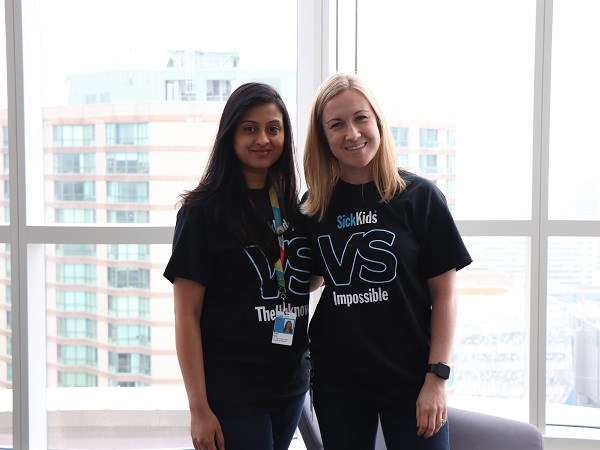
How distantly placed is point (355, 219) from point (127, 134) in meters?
1.49

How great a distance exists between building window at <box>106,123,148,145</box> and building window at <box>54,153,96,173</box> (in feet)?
0.40

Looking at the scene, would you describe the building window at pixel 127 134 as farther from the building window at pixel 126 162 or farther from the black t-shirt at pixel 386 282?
the black t-shirt at pixel 386 282

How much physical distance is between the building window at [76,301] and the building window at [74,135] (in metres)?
0.70

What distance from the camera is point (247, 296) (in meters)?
1.75

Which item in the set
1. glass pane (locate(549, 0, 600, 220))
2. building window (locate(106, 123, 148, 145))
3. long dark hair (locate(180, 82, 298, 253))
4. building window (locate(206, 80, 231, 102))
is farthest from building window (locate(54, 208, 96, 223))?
glass pane (locate(549, 0, 600, 220))

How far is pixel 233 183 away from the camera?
1793 mm

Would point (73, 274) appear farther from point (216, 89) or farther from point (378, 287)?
point (378, 287)

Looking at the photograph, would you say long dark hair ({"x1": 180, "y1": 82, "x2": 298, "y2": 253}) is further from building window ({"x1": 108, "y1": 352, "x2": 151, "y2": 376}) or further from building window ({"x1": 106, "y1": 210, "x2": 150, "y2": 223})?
building window ({"x1": 108, "y1": 352, "x2": 151, "y2": 376})

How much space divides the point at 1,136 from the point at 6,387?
1.18 metres

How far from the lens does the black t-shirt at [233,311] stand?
1.72 m

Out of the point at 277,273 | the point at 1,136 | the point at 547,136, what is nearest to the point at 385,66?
the point at 547,136

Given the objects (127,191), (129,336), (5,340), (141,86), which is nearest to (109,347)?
(129,336)

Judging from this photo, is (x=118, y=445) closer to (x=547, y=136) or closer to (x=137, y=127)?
(x=137, y=127)

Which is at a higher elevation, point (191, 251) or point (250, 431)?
point (191, 251)
